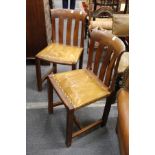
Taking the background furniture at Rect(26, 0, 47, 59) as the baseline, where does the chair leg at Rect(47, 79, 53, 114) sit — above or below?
below

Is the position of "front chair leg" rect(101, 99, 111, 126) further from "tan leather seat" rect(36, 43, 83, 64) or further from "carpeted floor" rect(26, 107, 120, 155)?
"tan leather seat" rect(36, 43, 83, 64)

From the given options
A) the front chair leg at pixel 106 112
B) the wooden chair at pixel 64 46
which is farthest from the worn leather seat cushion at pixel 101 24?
the front chair leg at pixel 106 112

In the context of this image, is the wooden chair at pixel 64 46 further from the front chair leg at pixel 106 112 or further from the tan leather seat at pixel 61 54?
the front chair leg at pixel 106 112

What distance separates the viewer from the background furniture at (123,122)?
107 centimetres

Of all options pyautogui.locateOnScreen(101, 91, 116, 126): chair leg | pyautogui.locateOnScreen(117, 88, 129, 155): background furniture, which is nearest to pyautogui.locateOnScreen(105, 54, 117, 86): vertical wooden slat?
pyautogui.locateOnScreen(101, 91, 116, 126): chair leg

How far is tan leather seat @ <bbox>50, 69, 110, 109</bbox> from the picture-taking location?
5.24ft

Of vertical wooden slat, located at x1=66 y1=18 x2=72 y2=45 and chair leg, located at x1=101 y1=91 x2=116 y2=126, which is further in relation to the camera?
vertical wooden slat, located at x1=66 y1=18 x2=72 y2=45

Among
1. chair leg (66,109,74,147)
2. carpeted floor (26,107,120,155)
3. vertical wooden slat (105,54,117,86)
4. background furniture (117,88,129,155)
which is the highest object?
vertical wooden slat (105,54,117,86)

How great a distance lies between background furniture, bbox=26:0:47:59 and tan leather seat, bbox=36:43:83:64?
13.8 inches

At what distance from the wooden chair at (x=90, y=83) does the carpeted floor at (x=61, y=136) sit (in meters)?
0.08

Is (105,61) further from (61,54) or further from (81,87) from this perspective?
(61,54)
